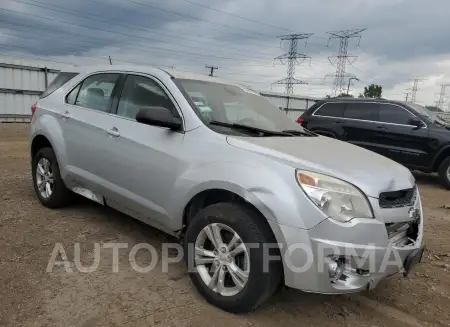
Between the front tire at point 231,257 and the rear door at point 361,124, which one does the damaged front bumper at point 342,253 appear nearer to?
the front tire at point 231,257

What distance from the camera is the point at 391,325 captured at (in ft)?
9.30

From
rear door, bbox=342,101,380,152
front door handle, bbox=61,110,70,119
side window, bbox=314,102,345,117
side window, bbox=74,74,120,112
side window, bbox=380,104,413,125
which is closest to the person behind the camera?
side window, bbox=74,74,120,112

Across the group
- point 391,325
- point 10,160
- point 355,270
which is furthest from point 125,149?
point 10,160

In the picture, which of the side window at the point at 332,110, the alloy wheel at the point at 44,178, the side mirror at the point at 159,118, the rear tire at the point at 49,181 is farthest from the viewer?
the side window at the point at 332,110

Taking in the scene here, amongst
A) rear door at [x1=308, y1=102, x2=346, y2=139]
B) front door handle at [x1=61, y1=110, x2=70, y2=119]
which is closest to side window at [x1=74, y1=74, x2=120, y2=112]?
front door handle at [x1=61, y1=110, x2=70, y2=119]

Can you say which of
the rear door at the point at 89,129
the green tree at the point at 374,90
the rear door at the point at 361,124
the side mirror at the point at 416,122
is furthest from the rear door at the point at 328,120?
the green tree at the point at 374,90

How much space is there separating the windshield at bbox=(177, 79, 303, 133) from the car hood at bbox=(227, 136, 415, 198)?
37 cm

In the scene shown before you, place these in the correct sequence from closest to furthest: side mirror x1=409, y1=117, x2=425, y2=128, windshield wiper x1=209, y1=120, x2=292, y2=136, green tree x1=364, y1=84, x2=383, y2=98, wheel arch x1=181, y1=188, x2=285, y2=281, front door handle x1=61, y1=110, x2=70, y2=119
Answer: wheel arch x1=181, y1=188, x2=285, y2=281 < windshield wiper x1=209, y1=120, x2=292, y2=136 < front door handle x1=61, y1=110, x2=70, y2=119 < side mirror x1=409, y1=117, x2=425, y2=128 < green tree x1=364, y1=84, x2=383, y2=98

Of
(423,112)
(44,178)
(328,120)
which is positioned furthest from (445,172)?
(44,178)

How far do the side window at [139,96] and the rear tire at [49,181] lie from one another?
131 cm

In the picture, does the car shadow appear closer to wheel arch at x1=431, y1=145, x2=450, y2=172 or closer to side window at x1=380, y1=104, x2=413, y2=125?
wheel arch at x1=431, y1=145, x2=450, y2=172

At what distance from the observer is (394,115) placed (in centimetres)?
874

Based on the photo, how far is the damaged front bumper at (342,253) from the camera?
2.44m

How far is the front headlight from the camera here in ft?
8.15
